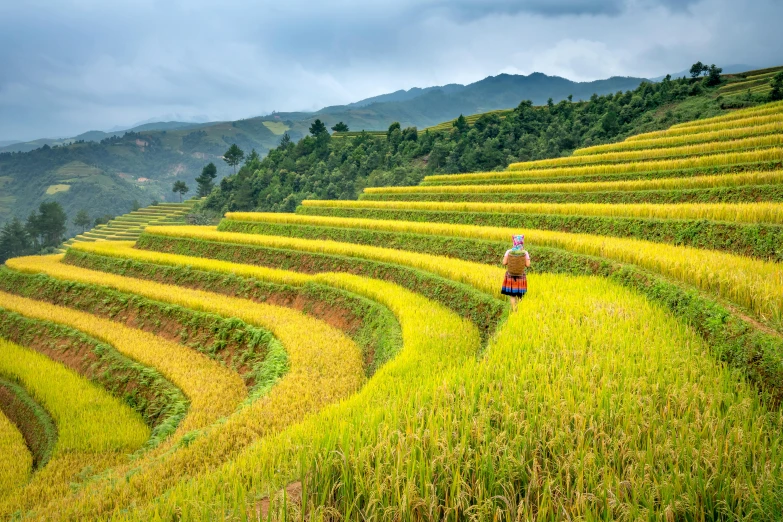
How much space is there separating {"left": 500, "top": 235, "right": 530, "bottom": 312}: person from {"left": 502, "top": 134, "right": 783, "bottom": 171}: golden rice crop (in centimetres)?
1419

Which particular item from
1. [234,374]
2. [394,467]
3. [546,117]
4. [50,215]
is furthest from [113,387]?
[50,215]

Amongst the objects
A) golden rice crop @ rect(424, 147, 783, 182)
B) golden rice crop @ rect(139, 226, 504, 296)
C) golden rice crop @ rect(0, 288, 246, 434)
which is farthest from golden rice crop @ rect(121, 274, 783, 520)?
golden rice crop @ rect(424, 147, 783, 182)

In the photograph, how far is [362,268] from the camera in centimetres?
1351

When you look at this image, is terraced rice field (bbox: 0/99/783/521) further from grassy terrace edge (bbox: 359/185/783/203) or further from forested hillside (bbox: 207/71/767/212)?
forested hillside (bbox: 207/71/767/212)

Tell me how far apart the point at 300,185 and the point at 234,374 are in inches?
1976

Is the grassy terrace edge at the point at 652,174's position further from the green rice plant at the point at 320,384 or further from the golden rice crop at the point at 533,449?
the golden rice crop at the point at 533,449

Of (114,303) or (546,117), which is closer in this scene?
(114,303)

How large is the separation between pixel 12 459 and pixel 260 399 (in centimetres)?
481

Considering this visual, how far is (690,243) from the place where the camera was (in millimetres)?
9711

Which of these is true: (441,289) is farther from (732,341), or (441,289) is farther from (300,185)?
(300,185)

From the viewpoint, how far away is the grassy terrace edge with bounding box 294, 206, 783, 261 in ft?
26.7

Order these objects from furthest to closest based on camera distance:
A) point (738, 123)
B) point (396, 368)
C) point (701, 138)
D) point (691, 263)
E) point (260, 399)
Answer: point (738, 123) → point (701, 138) → point (691, 263) → point (260, 399) → point (396, 368)

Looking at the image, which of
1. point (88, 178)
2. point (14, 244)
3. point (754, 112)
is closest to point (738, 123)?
point (754, 112)

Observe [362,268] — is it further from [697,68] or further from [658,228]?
[697,68]
